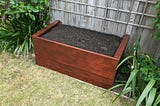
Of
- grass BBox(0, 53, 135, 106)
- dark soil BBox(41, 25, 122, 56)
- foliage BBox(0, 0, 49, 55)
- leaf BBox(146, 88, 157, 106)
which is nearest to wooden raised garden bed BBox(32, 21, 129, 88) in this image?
dark soil BBox(41, 25, 122, 56)

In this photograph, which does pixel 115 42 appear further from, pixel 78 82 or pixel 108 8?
pixel 78 82

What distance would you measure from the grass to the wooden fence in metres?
0.86

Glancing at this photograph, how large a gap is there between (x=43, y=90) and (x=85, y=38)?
3.03ft

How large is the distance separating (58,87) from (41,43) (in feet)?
2.13

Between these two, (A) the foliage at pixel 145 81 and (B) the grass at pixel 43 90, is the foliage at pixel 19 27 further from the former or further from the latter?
(A) the foliage at pixel 145 81

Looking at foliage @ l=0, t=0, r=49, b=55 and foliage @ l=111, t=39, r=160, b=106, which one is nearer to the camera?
foliage @ l=111, t=39, r=160, b=106

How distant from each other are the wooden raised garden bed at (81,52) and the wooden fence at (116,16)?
12 cm

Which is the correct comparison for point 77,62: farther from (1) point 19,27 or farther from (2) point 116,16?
(1) point 19,27

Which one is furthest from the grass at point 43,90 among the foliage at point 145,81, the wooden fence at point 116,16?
the wooden fence at point 116,16

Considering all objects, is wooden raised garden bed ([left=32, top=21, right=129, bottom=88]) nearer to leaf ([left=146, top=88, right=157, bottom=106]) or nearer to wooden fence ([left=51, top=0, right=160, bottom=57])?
wooden fence ([left=51, top=0, right=160, bottom=57])

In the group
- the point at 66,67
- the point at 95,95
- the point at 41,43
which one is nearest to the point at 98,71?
the point at 95,95

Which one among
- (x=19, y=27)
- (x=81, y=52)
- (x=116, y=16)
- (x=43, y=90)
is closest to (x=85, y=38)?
(x=81, y=52)

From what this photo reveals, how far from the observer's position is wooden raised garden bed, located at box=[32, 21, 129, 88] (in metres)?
2.14

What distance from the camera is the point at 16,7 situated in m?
2.55
